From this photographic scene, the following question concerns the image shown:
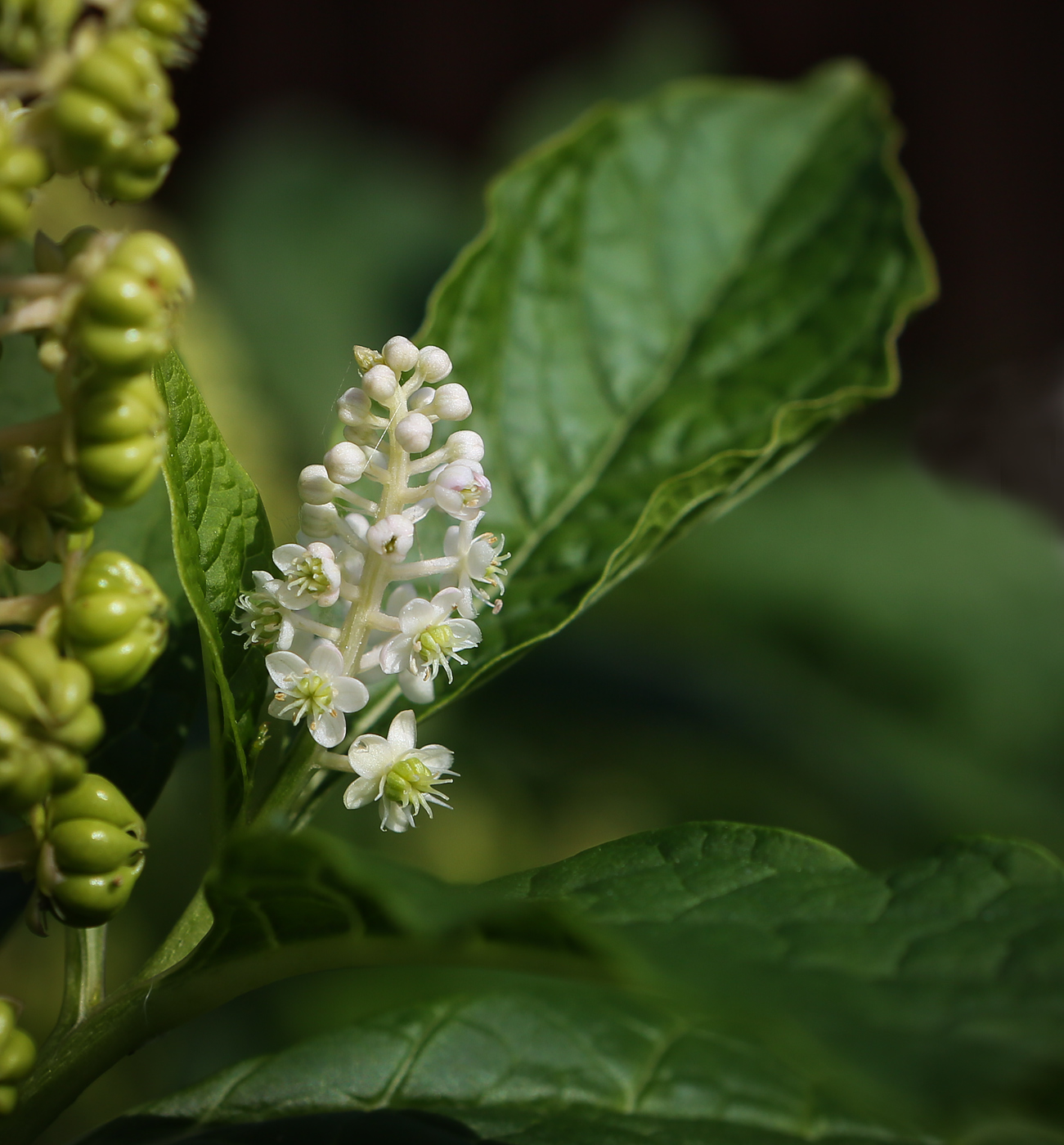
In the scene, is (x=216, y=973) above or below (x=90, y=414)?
below

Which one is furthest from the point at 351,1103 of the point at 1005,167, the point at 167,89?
the point at 1005,167

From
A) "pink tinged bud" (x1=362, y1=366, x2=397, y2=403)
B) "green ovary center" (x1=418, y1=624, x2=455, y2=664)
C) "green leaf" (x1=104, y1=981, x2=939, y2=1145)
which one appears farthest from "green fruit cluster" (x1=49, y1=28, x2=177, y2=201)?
"green leaf" (x1=104, y1=981, x2=939, y2=1145)

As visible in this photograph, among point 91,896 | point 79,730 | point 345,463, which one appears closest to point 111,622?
point 79,730

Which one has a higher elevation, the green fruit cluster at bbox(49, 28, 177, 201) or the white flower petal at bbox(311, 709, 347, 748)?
the green fruit cluster at bbox(49, 28, 177, 201)

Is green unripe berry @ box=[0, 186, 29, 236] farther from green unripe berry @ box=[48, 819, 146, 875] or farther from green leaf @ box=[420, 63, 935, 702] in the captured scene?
green leaf @ box=[420, 63, 935, 702]

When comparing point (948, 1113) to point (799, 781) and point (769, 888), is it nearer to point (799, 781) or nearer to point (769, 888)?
point (769, 888)

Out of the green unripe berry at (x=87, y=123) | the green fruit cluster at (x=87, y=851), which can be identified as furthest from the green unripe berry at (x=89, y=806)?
the green unripe berry at (x=87, y=123)

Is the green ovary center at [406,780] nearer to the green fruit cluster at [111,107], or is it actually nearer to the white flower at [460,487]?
the white flower at [460,487]
